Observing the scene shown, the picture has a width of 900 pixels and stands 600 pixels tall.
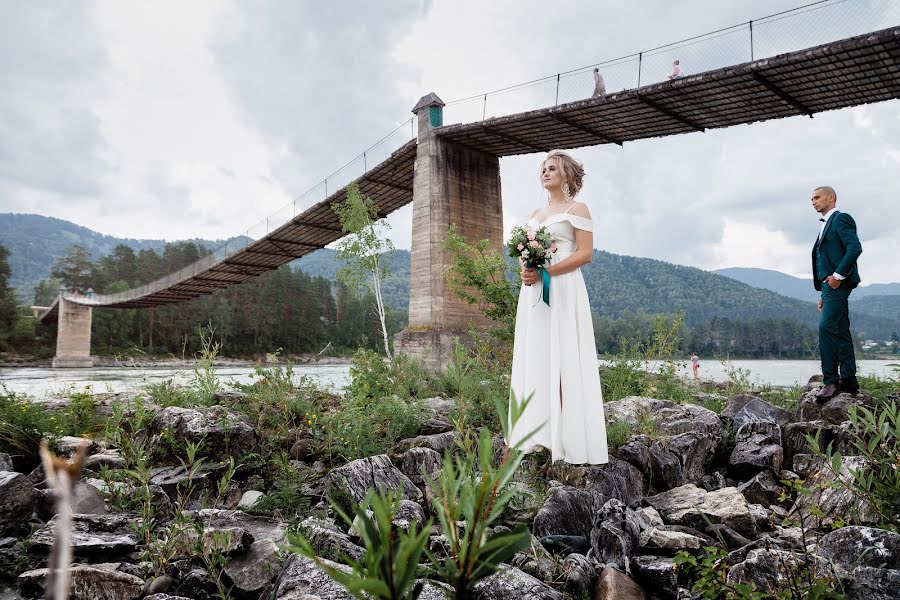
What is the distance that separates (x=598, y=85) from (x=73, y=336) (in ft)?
148

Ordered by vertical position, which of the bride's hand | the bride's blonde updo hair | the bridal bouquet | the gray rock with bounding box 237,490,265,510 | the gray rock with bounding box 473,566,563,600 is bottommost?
the gray rock with bounding box 237,490,265,510

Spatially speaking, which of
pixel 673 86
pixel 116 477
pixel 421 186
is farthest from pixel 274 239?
pixel 116 477

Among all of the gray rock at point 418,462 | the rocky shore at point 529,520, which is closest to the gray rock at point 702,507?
the rocky shore at point 529,520

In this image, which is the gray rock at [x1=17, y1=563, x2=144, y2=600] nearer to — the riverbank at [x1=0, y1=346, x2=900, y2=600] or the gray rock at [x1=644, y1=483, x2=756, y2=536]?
the riverbank at [x1=0, y1=346, x2=900, y2=600]

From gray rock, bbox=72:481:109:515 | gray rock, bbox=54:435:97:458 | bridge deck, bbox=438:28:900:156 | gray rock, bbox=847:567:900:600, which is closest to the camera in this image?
gray rock, bbox=847:567:900:600

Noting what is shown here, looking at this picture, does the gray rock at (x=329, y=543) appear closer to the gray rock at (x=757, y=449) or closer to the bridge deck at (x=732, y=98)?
the gray rock at (x=757, y=449)

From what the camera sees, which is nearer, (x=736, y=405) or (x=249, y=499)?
(x=249, y=499)

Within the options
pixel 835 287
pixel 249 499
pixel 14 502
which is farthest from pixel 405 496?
pixel 835 287

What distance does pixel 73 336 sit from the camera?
139 feet

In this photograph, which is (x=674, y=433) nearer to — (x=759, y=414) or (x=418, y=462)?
(x=759, y=414)

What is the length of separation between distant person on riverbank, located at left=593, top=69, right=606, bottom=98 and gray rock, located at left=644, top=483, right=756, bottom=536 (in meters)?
11.0

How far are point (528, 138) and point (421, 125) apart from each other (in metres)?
3.37

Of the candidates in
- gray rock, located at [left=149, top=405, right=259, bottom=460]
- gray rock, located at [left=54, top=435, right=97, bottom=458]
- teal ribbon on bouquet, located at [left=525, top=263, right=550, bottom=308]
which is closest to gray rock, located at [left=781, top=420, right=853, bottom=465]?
teal ribbon on bouquet, located at [left=525, top=263, right=550, bottom=308]

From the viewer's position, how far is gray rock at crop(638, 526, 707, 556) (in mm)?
2479
